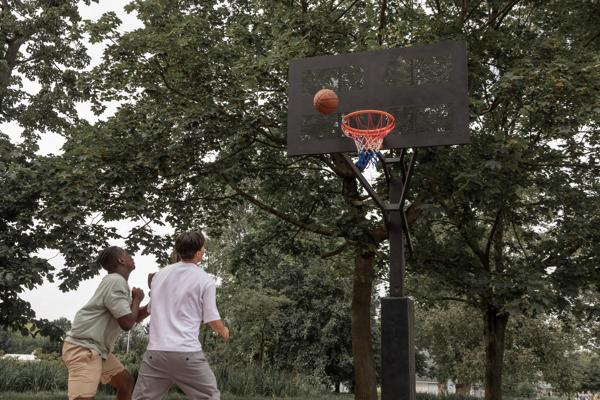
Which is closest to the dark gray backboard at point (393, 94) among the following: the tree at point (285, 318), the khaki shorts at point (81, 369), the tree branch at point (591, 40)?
the khaki shorts at point (81, 369)

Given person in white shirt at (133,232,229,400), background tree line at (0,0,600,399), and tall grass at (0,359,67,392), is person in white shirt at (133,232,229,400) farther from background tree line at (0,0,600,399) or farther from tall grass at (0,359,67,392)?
tall grass at (0,359,67,392)

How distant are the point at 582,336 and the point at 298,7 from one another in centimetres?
2203

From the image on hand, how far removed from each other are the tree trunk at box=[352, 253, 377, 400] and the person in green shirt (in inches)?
337

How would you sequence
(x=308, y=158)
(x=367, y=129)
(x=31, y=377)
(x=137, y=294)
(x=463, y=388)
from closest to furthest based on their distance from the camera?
(x=137, y=294), (x=367, y=129), (x=31, y=377), (x=308, y=158), (x=463, y=388)

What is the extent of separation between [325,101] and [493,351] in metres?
11.1

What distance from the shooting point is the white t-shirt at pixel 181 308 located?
3.59m

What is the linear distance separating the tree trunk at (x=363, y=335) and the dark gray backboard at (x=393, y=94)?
4.91 meters

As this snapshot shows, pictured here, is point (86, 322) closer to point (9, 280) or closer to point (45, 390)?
point (9, 280)

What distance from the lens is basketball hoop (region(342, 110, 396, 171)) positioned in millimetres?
7711

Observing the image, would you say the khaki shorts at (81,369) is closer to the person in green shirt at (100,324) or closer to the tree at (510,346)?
the person in green shirt at (100,324)

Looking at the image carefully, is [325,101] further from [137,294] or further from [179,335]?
[179,335]

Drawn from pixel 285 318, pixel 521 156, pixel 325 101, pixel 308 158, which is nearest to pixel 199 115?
pixel 325 101

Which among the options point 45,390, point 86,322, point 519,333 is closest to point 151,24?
point 45,390

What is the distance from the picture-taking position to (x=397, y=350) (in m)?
6.26
